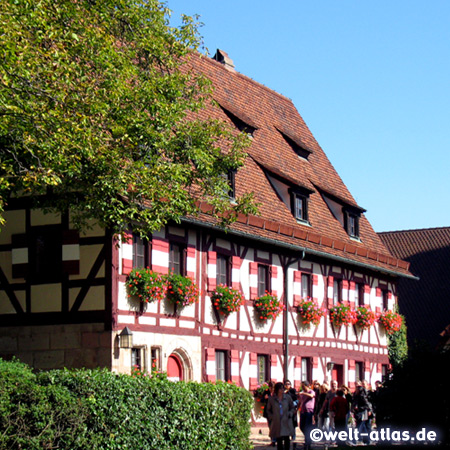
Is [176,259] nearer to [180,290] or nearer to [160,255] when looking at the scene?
[160,255]

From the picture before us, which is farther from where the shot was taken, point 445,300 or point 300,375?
point 445,300

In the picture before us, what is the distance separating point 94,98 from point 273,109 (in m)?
18.8

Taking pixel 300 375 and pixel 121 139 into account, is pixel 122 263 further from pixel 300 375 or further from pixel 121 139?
pixel 300 375

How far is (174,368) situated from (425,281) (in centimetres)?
2475

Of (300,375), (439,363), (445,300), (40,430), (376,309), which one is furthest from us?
(445,300)

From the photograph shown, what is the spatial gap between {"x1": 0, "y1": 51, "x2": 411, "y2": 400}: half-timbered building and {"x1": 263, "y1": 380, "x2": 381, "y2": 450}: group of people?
2751mm

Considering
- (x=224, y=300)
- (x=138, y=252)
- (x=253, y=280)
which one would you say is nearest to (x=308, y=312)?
(x=253, y=280)

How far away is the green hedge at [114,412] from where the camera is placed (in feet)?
47.2

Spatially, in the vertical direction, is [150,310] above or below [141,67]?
below

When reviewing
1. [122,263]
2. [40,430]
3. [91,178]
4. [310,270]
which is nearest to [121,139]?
[91,178]

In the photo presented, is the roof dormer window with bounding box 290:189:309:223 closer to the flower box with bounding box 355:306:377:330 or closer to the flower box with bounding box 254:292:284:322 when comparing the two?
the flower box with bounding box 355:306:377:330

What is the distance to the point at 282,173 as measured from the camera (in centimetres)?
3089

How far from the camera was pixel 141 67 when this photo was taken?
67.3ft

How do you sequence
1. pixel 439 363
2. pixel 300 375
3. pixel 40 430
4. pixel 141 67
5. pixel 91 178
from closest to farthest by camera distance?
pixel 40 430 → pixel 439 363 → pixel 91 178 → pixel 141 67 → pixel 300 375
